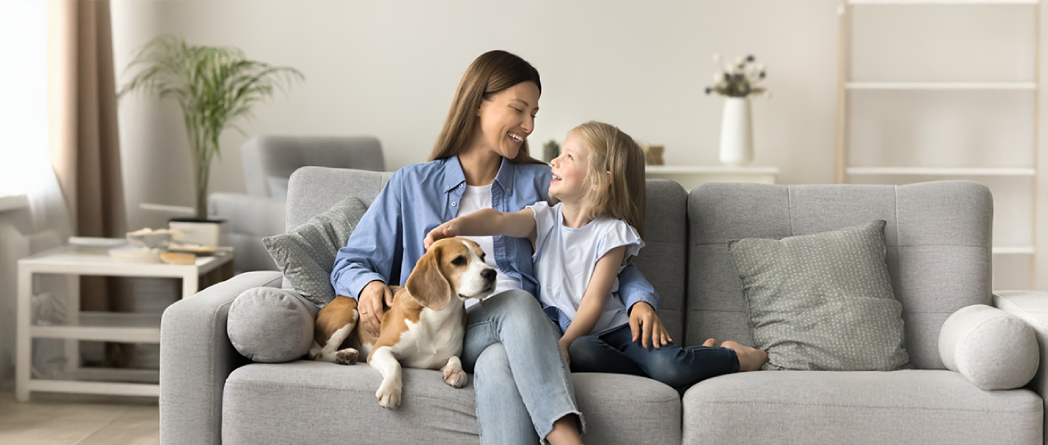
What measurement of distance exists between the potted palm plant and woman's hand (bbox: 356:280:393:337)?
2.10m

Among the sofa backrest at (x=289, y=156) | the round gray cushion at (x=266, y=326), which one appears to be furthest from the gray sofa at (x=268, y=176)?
the round gray cushion at (x=266, y=326)

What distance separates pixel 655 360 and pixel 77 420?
5.91ft

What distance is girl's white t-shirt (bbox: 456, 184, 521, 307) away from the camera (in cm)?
184

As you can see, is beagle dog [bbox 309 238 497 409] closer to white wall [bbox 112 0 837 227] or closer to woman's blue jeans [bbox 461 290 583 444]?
woman's blue jeans [bbox 461 290 583 444]

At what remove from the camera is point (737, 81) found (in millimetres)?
3633

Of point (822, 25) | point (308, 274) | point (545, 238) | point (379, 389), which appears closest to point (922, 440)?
point (545, 238)

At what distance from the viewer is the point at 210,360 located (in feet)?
5.14

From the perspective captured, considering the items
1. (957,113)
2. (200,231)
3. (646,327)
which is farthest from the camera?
(957,113)

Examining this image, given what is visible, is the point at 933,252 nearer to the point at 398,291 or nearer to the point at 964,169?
the point at 398,291

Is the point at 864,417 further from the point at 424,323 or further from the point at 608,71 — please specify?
the point at 608,71

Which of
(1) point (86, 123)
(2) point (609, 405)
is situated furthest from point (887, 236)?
(1) point (86, 123)

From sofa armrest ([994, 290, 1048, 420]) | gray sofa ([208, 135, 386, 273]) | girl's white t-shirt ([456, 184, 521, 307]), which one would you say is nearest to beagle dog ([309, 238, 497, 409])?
girl's white t-shirt ([456, 184, 521, 307])

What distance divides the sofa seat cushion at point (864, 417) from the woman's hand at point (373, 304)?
0.64m

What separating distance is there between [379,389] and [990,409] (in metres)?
1.15
